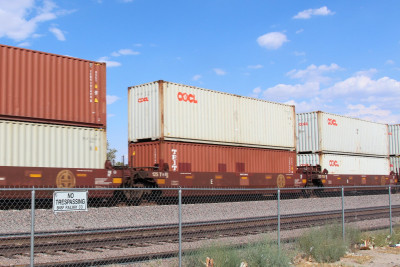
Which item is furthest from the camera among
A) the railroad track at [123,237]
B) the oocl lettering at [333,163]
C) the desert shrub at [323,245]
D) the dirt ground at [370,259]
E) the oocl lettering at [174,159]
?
the oocl lettering at [333,163]

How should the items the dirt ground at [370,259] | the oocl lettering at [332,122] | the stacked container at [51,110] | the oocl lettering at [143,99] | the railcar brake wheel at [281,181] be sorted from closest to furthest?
1. the dirt ground at [370,259]
2. the stacked container at [51,110]
3. the oocl lettering at [143,99]
4. the railcar brake wheel at [281,181]
5. the oocl lettering at [332,122]

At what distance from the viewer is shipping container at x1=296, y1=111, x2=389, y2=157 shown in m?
26.3

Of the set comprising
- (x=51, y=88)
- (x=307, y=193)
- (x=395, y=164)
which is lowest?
(x=307, y=193)

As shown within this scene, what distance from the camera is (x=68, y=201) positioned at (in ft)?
20.0

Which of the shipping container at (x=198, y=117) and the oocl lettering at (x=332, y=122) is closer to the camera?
the shipping container at (x=198, y=117)

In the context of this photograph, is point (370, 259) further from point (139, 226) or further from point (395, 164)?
point (395, 164)

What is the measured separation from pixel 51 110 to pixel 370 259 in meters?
10.8

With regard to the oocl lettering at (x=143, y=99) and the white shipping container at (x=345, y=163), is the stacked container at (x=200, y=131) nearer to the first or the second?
the oocl lettering at (x=143, y=99)

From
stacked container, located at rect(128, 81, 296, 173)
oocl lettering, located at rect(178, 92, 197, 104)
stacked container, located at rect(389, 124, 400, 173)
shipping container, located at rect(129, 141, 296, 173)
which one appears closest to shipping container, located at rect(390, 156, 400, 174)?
stacked container, located at rect(389, 124, 400, 173)

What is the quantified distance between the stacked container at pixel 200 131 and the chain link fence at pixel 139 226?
1.63 m

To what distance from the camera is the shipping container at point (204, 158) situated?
58.1 feet

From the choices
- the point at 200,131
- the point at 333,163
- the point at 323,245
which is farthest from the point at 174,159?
the point at 333,163

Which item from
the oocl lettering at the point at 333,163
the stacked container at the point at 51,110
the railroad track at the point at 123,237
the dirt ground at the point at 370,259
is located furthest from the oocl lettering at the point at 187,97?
the oocl lettering at the point at 333,163

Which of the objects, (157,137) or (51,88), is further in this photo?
(157,137)
